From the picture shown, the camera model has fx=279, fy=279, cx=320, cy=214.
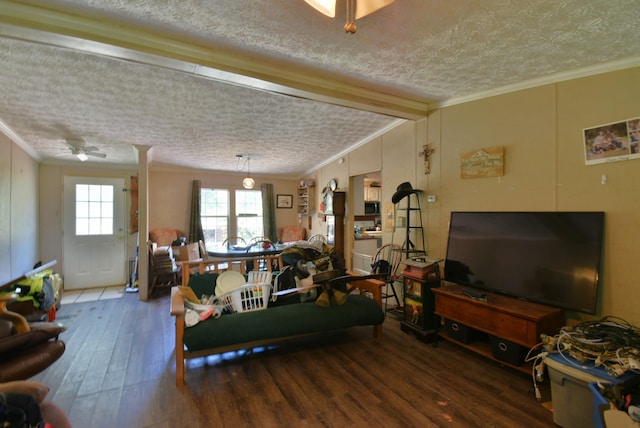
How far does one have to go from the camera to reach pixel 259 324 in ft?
7.89

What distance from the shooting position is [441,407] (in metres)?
1.95

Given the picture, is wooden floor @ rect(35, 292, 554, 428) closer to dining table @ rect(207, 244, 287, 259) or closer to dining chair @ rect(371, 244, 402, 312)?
dining chair @ rect(371, 244, 402, 312)

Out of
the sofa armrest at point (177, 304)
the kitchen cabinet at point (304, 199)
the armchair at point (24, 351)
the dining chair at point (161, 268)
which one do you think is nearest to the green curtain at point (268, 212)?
the kitchen cabinet at point (304, 199)

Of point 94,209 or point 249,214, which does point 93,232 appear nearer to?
point 94,209

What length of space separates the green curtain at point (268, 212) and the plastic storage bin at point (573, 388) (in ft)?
19.2

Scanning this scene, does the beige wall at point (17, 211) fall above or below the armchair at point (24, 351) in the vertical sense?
above

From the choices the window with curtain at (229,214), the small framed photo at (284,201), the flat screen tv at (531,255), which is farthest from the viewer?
the small framed photo at (284,201)

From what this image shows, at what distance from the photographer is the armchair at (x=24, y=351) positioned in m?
1.72

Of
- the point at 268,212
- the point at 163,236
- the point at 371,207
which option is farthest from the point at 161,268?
the point at 371,207

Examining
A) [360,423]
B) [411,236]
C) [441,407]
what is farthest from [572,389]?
[411,236]

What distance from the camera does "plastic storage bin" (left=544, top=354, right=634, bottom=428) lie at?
1.67 meters

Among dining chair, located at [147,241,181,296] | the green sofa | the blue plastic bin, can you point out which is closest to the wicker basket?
the green sofa

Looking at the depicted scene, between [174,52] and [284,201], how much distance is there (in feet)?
17.8

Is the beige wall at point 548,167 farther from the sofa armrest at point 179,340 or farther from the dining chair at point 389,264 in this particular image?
the sofa armrest at point 179,340
